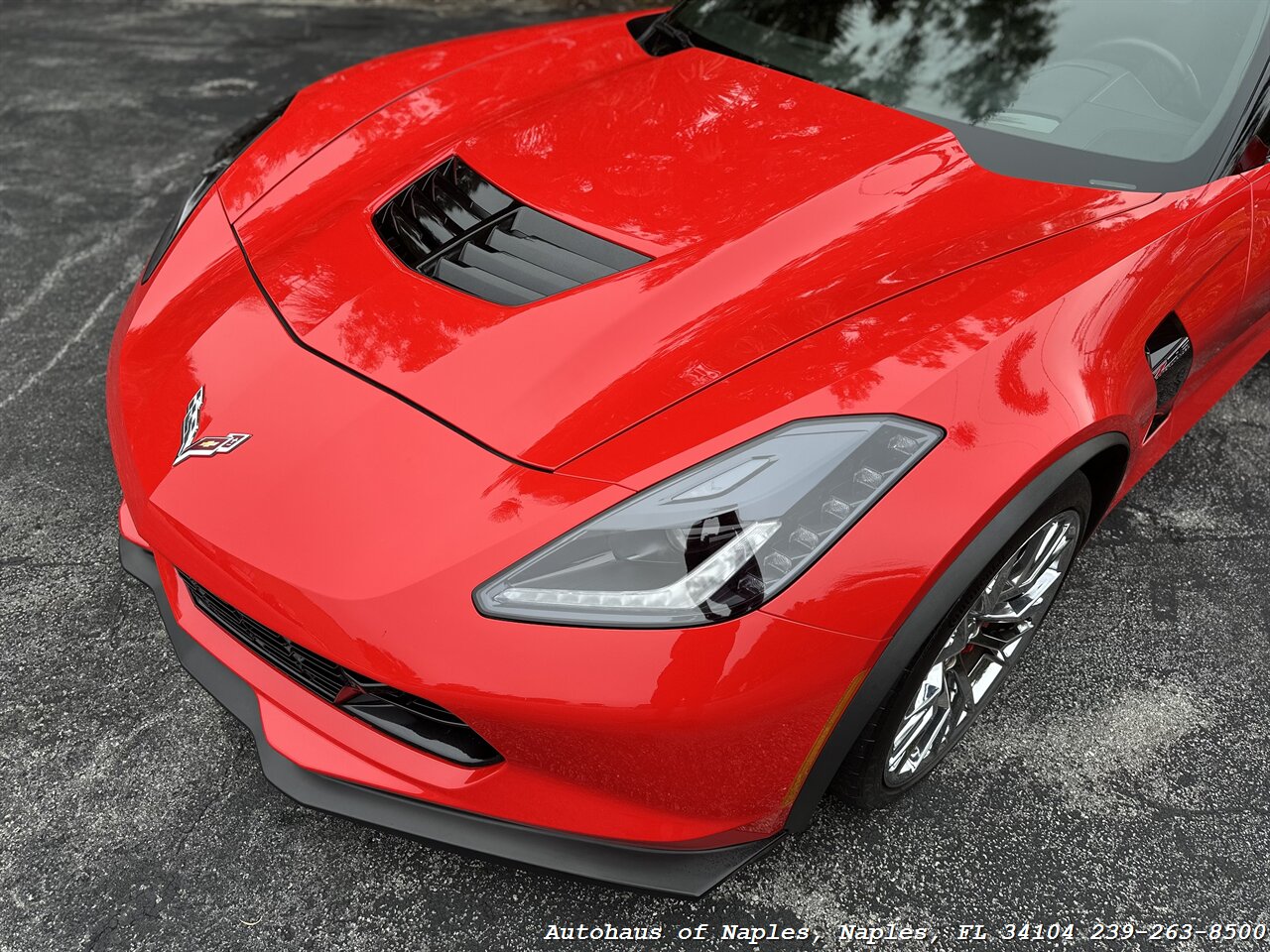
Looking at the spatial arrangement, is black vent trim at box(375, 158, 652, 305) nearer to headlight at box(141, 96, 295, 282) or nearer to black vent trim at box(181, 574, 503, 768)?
headlight at box(141, 96, 295, 282)

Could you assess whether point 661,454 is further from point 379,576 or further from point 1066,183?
point 1066,183

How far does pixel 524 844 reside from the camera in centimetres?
160

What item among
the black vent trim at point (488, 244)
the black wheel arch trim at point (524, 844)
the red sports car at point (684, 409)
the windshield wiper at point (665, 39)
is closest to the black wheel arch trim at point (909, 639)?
the red sports car at point (684, 409)

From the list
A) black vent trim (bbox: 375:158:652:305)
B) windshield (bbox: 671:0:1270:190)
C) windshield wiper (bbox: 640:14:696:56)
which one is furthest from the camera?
windshield wiper (bbox: 640:14:696:56)

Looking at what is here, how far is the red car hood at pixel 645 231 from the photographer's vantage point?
1.76 metres

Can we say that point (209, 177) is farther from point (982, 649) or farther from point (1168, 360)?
point (1168, 360)

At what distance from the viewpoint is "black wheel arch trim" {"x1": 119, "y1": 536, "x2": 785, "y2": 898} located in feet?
5.23

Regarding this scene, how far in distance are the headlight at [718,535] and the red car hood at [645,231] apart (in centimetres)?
18

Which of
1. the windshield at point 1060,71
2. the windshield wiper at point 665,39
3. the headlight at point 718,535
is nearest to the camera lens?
the headlight at point 718,535

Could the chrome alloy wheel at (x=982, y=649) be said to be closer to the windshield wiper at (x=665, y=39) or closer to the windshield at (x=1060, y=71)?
the windshield at (x=1060, y=71)

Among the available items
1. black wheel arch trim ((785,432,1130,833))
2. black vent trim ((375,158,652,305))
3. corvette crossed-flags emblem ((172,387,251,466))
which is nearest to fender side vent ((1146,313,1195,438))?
black wheel arch trim ((785,432,1130,833))

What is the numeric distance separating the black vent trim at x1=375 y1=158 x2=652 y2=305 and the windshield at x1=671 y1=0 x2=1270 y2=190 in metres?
0.89

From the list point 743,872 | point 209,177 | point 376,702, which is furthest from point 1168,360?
point 209,177

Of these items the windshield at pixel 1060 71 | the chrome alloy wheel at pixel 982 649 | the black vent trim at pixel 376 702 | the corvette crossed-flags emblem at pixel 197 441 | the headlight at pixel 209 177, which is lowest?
the chrome alloy wheel at pixel 982 649
